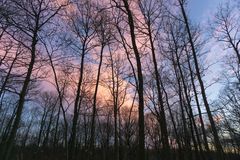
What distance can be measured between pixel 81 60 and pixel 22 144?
1703 inches

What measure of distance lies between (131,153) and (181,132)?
970 cm

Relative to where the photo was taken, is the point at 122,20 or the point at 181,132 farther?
the point at 181,132

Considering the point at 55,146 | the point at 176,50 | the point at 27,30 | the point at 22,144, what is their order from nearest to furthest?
the point at 27,30
the point at 176,50
the point at 55,146
the point at 22,144

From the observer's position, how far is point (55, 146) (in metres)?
48.7

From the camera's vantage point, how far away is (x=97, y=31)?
19406 millimetres

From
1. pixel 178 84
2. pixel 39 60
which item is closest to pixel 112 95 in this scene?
pixel 178 84

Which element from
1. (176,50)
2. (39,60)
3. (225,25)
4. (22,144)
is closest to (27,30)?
(39,60)

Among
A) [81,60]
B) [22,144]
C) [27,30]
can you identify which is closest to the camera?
[27,30]

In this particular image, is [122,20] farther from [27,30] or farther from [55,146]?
[55,146]

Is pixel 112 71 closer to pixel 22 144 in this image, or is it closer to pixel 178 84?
pixel 178 84

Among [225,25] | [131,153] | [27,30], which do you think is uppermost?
[225,25]

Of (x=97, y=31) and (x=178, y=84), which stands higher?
(x=97, y=31)

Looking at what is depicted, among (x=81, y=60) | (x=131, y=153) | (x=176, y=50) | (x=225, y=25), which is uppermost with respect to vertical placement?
(x=225, y=25)

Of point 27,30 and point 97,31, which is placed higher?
point 97,31
